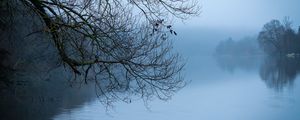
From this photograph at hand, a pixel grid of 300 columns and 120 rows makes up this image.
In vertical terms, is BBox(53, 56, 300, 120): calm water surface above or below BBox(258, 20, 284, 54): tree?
below

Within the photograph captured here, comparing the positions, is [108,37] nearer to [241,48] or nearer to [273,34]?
[273,34]

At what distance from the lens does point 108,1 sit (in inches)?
222

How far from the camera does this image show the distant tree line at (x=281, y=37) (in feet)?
255

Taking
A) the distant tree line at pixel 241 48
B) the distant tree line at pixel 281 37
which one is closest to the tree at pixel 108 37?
the distant tree line at pixel 281 37

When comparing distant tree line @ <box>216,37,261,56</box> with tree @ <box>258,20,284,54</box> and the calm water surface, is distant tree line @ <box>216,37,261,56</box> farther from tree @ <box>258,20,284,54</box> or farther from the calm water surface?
the calm water surface

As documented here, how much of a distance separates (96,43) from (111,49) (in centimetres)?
20

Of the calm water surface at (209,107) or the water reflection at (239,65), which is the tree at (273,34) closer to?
the water reflection at (239,65)

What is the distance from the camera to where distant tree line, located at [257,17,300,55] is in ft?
255

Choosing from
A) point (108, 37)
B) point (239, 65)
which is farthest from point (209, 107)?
point (239, 65)

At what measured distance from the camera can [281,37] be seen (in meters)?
78.0

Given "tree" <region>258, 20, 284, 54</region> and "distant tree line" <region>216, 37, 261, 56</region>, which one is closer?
"tree" <region>258, 20, 284, 54</region>

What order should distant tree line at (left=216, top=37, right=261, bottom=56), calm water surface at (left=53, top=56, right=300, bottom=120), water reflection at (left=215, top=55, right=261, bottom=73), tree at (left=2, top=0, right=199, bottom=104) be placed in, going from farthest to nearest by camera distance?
distant tree line at (left=216, top=37, right=261, bottom=56) → water reflection at (left=215, top=55, right=261, bottom=73) → calm water surface at (left=53, top=56, right=300, bottom=120) → tree at (left=2, top=0, right=199, bottom=104)

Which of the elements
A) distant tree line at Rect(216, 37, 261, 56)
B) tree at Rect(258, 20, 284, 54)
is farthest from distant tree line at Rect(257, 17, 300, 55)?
distant tree line at Rect(216, 37, 261, 56)

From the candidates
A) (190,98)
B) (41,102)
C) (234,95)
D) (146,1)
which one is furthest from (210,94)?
(146,1)
